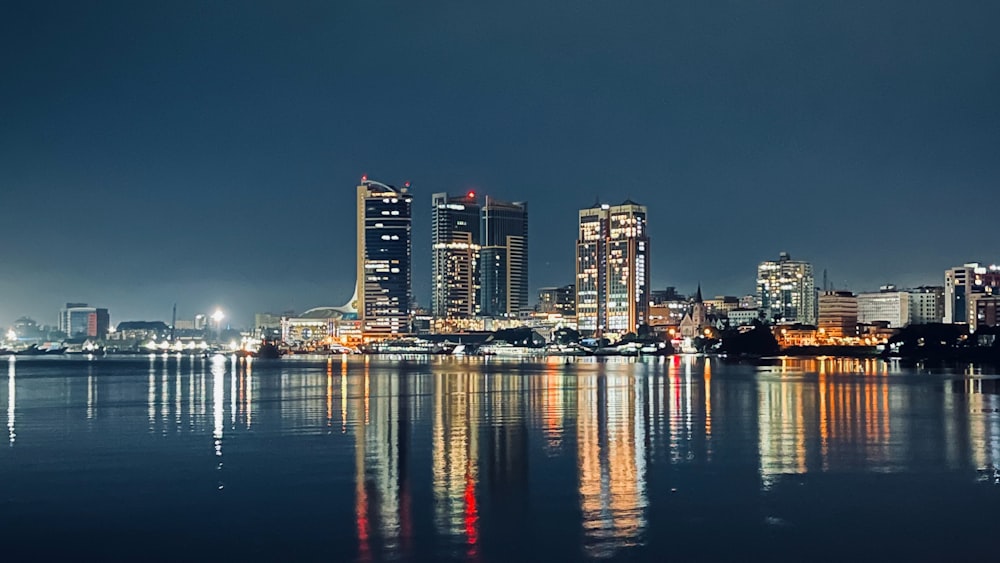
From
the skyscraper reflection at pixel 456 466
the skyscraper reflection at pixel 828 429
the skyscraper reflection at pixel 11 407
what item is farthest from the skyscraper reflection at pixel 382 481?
the skyscraper reflection at pixel 11 407

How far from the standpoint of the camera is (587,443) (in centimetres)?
2964

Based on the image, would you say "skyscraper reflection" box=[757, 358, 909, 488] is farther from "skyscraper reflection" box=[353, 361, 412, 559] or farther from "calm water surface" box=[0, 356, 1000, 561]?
"skyscraper reflection" box=[353, 361, 412, 559]

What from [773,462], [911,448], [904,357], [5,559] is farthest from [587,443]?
[904,357]

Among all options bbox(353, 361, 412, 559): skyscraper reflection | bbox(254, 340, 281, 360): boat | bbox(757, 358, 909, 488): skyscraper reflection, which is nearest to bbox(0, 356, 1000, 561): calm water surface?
bbox(353, 361, 412, 559): skyscraper reflection

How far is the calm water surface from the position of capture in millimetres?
16859

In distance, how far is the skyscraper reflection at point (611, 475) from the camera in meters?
17.3

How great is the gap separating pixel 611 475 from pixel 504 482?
252cm

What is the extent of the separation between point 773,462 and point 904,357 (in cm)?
11763

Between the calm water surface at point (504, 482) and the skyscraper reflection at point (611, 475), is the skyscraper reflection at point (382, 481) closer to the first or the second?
the calm water surface at point (504, 482)

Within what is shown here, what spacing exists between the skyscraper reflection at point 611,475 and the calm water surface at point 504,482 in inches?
3.2

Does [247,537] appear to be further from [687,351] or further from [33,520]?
[687,351]

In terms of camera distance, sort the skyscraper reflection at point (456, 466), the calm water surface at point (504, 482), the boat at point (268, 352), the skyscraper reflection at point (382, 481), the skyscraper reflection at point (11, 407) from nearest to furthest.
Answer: the calm water surface at point (504, 482) < the skyscraper reflection at point (382, 481) < the skyscraper reflection at point (456, 466) < the skyscraper reflection at point (11, 407) < the boat at point (268, 352)

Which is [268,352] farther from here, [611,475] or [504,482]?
[504,482]

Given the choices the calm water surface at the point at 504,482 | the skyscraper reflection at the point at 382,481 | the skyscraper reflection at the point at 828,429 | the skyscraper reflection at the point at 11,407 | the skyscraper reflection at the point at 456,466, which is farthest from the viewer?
the skyscraper reflection at the point at 11,407
